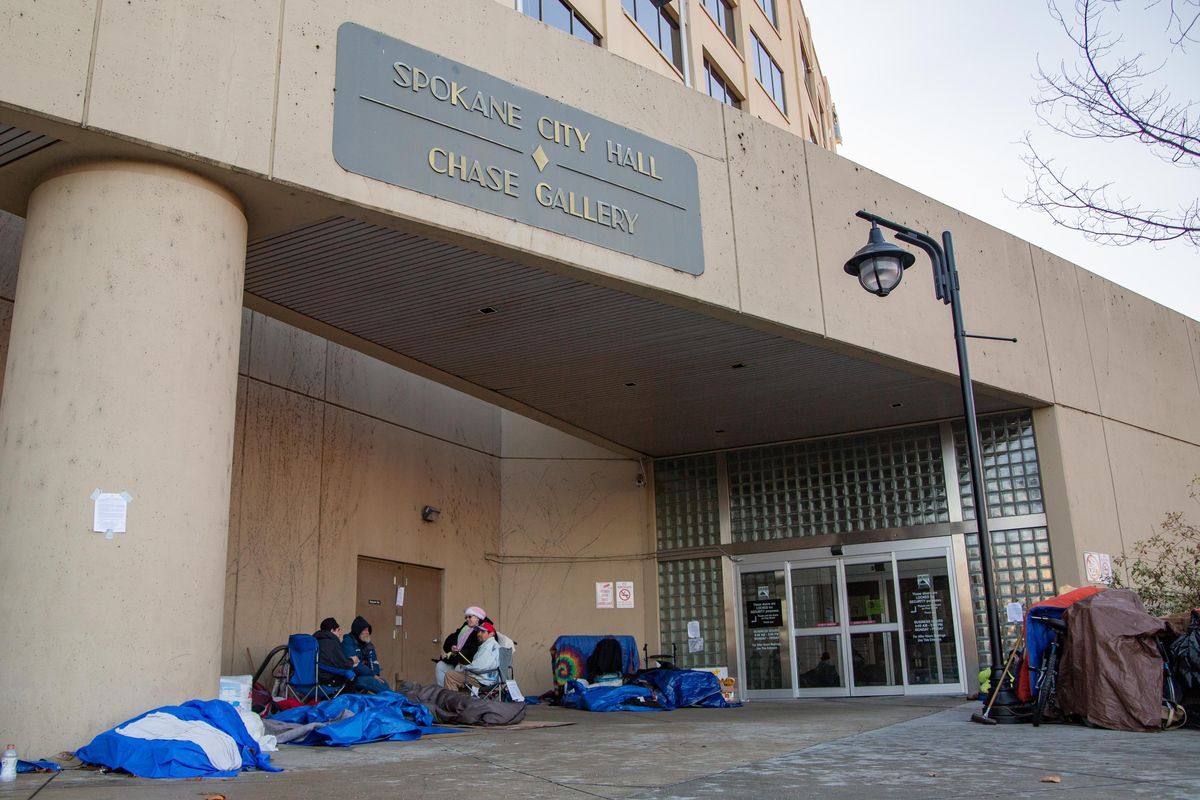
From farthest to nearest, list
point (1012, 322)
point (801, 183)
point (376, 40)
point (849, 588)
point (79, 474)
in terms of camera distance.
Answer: point (849, 588)
point (1012, 322)
point (801, 183)
point (376, 40)
point (79, 474)

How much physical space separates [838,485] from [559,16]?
802 centimetres

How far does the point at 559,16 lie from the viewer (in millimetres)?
14828

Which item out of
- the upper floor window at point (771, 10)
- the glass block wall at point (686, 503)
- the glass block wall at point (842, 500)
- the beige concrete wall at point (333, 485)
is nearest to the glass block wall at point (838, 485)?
the glass block wall at point (842, 500)

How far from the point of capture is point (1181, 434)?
14.9 meters

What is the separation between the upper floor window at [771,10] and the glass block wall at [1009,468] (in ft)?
44.1

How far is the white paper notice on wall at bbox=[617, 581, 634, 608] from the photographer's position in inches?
613

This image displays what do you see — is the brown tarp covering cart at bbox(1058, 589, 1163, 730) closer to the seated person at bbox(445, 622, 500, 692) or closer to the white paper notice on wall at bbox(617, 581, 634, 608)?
the seated person at bbox(445, 622, 500, 692)

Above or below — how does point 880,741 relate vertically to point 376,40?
below

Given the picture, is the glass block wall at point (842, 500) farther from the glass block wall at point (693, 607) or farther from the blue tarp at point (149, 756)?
the blue tarp at point (149, 756)

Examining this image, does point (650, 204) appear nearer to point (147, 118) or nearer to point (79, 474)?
point (147, 118)

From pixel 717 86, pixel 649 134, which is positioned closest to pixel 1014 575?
pixel 649 134

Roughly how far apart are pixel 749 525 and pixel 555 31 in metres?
8.46

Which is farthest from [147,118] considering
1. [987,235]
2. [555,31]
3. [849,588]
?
[849,588]

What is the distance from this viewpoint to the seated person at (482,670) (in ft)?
36.2
